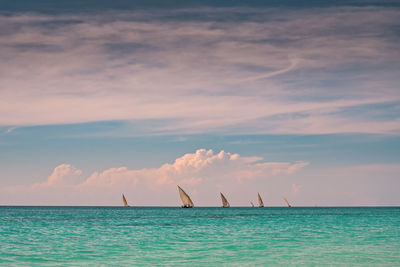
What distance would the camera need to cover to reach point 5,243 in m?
34.8

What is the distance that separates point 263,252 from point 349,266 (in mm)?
7020

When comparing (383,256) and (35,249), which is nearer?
(383,256)

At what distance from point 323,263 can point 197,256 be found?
7.54 meters

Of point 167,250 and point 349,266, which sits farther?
point 167,250

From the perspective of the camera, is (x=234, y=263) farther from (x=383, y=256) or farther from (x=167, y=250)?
(x=383, y=256)

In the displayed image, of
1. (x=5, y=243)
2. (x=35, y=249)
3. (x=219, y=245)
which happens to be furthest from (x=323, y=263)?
(x=5, y=243)

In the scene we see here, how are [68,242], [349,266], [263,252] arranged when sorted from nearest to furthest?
[349,266]
[263,252]
[68,242]

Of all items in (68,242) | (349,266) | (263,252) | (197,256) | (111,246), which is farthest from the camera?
(68,242)

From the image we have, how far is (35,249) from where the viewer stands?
31.2 meters

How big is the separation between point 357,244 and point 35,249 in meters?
23.5

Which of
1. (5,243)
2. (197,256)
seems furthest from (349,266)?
(5,243)

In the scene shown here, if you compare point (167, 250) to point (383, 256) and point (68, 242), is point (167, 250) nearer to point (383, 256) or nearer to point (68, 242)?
point (68, 242)

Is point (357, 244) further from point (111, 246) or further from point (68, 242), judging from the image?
point (68, 242)

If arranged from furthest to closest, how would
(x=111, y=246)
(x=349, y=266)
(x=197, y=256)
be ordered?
1. (x=111, y=246)
2. (x=197, y=256)
3. (x=349, y=266)
